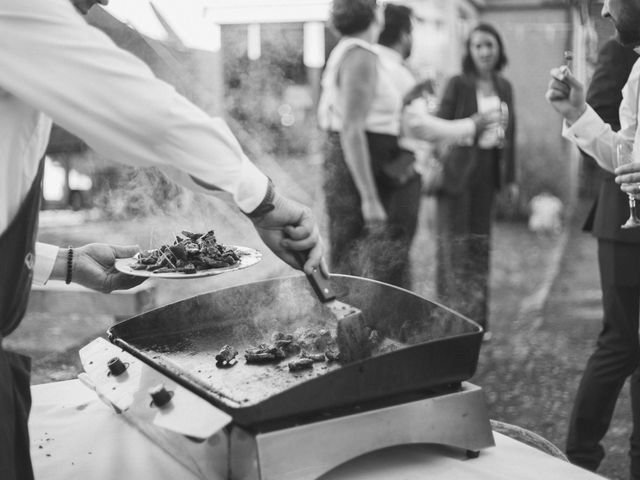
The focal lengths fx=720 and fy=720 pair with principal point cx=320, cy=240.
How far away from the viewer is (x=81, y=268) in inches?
78.9

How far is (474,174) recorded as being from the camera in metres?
5.25

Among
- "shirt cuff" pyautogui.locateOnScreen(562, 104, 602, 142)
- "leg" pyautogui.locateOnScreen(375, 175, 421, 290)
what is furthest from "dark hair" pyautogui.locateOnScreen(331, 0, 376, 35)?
"shirt cuff" pyautogui.locateOnScreen(562, 104, 602, 142)

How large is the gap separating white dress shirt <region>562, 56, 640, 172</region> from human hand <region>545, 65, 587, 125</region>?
3 centimetres

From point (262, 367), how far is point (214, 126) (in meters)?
0.76

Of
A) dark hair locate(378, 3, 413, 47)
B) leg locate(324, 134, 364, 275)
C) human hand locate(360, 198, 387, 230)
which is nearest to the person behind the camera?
human hand locate(360, 198, 387, 230)

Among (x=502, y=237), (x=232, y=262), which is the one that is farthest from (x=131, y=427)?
(x=502, y=237)

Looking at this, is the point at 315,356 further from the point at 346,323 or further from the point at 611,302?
the point at 611,302

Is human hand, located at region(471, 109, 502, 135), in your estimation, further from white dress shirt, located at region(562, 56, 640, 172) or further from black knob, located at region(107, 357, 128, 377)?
black knob, located at region(107, 357, 128, 377)

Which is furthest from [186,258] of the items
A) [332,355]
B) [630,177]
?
[630,177]

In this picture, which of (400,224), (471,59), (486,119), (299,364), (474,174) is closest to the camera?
(299,364)

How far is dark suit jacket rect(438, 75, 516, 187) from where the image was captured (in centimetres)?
530

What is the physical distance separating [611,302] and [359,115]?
204 centimetres

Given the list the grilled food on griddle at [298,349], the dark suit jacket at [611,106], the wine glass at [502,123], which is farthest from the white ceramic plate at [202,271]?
the wine glass at [502,123]

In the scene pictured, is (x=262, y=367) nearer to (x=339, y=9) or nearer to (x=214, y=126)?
(x=214, y=126)
